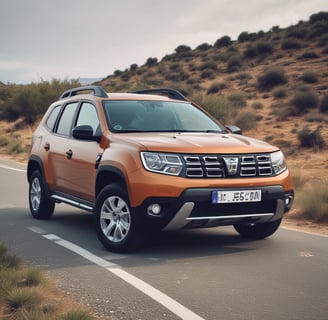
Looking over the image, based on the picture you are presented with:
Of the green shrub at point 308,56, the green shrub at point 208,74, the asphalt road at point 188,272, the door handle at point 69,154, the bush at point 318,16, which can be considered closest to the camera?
the asphalt road at point 188,272

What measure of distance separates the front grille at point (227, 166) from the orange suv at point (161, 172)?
0.4 inches

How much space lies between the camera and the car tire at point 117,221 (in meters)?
6.46

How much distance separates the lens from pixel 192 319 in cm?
440

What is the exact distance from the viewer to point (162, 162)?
6.30 metres

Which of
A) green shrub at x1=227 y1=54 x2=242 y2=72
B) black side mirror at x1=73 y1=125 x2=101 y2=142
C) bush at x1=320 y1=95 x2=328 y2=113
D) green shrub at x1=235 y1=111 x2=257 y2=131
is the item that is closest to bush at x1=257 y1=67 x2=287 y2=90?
bush at x1=320 y1=95 x2=328 y2=113

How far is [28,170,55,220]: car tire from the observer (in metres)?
9.07

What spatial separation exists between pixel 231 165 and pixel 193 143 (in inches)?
18.6

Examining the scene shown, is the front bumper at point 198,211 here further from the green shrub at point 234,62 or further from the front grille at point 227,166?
the green shrub at point 234,62

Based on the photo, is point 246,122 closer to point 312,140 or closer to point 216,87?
point 312,140

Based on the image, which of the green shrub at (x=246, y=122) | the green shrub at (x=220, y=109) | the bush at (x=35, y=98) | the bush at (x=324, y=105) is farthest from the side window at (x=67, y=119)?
the bush at (x=35, y=98)

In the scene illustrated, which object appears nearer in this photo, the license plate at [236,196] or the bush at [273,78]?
the license plate at [236,196]

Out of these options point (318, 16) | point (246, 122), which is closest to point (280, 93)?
point (246, 122)

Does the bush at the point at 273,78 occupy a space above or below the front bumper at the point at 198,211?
above

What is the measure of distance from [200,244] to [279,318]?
2.89 m
